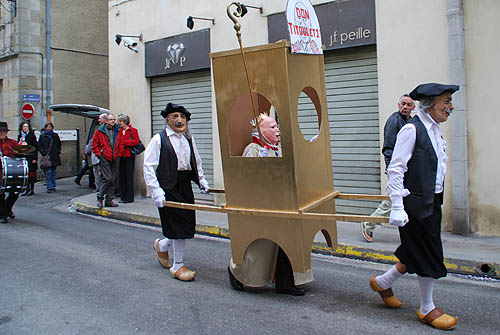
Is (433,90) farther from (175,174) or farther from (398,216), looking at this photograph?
(175,174)

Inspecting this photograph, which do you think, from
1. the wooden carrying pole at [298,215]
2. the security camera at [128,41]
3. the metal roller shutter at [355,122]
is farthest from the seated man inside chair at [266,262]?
the security camera at [128,41]

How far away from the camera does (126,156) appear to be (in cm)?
1016

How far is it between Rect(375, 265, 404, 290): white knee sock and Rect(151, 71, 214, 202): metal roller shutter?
6512 mm

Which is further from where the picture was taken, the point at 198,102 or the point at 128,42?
the point at 128,42

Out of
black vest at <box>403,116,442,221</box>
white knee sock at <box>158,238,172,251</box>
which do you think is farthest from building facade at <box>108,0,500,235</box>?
white knee sock at <box>158,238,172,251</box>

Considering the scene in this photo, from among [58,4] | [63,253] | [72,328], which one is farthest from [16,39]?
[72,328]

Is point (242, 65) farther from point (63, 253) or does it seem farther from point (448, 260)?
point (63, 253)

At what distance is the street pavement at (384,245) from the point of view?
546 cm

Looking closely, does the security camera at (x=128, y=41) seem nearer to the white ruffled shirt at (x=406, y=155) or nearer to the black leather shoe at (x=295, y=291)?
the black leather shoe at (x=295, y=291)

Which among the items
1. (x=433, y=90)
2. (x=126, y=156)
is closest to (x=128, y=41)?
(x=126, y=156)

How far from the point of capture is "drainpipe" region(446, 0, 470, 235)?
22.2 feet

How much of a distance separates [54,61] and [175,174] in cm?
1331

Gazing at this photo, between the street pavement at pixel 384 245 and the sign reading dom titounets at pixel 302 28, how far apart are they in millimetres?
1994

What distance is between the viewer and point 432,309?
3721 mm
